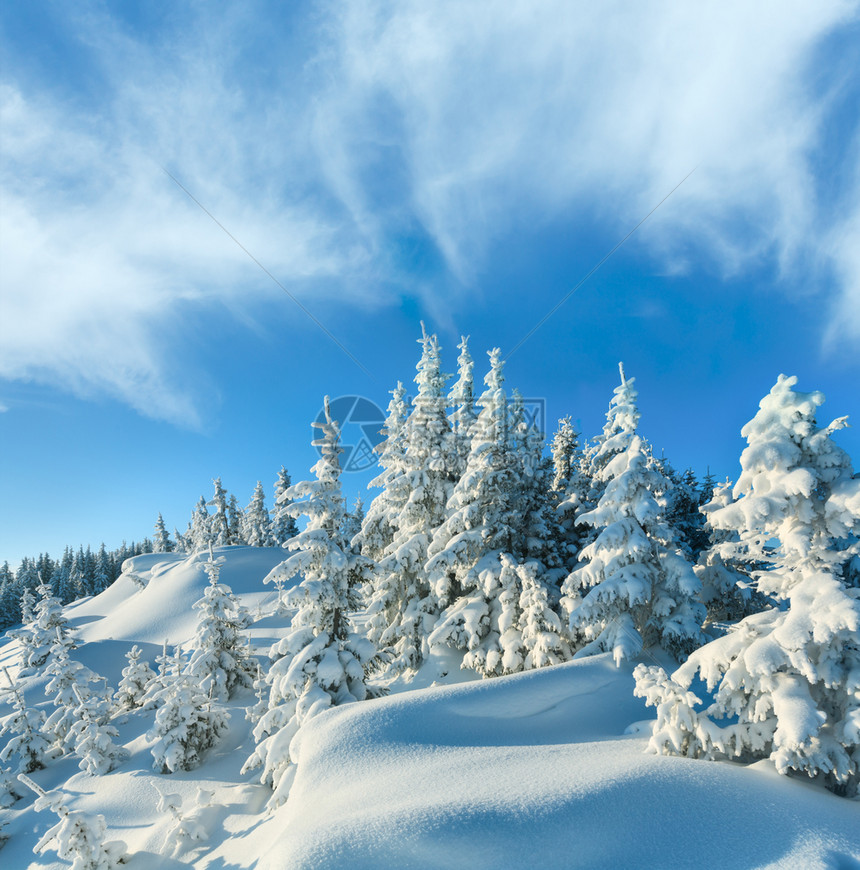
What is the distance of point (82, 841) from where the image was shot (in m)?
12.2

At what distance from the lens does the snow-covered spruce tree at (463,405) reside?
24022 millimetres

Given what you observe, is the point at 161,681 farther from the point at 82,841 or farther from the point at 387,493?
the point at 387,493

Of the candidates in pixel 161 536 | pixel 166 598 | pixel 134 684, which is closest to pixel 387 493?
pixel 134 684

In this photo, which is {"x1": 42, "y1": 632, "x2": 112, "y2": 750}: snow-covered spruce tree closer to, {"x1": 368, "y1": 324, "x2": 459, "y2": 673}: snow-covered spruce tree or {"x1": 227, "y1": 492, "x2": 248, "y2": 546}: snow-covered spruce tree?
{"x1": 368, "y1": 324, "x2": 459, "y2": 673}: snow-covered spruce tree

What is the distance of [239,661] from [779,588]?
24803 millimetres

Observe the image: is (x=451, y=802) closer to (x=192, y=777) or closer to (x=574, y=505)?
(x=192, y=777)

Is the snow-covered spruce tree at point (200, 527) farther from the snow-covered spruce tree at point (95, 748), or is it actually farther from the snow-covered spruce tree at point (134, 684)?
the snow-covered spruce tree at point (95, 748)

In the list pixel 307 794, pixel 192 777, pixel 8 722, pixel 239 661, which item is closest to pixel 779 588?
pixel 307 794

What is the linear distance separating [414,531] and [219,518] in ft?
221

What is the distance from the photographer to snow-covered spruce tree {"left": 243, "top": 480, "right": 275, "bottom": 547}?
80938mm

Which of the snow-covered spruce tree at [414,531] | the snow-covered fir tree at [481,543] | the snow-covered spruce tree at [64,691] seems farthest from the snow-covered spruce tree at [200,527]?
the snow-covered fir tree at [481,543]

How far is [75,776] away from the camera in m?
19.7

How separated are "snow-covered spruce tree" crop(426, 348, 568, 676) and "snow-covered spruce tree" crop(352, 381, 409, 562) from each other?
378cm

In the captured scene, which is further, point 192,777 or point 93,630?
point 93,630
